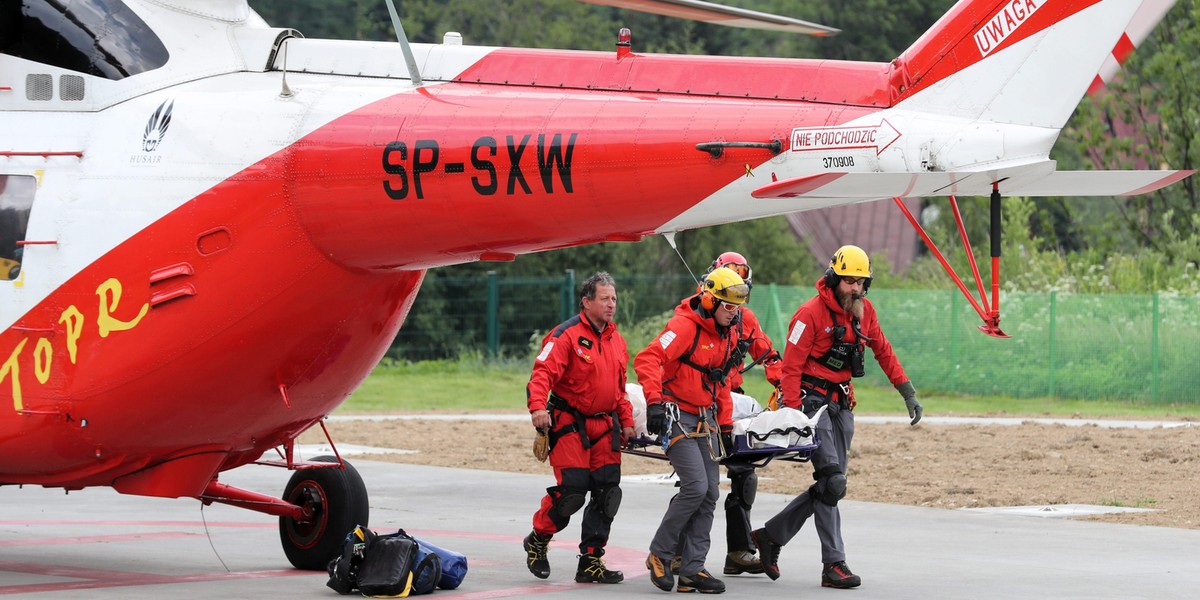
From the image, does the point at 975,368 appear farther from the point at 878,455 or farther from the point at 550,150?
the point at 550,150

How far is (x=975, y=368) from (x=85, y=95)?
20397mm

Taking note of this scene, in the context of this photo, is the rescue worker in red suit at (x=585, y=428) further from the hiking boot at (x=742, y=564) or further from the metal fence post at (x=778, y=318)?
the metal fence post at (x=778, y=318)

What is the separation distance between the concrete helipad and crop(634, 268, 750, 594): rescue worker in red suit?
0.29 meters

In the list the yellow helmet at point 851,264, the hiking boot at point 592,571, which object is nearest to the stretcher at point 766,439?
the hiking boot at point 592,571

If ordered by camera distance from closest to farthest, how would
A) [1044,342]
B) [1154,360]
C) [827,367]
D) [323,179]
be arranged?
[323,179] → [827,367] → [1154,360] → [1044,342]

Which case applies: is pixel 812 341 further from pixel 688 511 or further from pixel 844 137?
pixel 844 137

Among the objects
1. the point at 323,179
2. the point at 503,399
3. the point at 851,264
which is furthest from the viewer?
the point at 503,399

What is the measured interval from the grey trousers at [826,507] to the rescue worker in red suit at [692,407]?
0.58 meters

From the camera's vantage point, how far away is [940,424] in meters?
22.7

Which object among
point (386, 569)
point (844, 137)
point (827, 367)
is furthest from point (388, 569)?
point (844, 137)

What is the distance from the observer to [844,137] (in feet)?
27.9

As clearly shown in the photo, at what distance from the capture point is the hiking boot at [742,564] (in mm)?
11352

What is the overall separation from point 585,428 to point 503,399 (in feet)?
60.0

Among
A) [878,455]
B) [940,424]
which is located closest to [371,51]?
[878,455]
